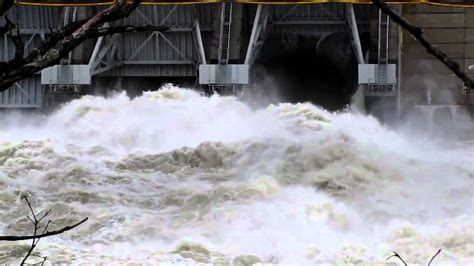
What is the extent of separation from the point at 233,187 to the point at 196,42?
1497cm

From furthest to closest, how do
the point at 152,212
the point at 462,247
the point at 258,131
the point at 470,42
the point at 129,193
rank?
the point at 470,42 < the point at 258,131 < the point at 129,193 < the point at 152,212 < the point at 462,247

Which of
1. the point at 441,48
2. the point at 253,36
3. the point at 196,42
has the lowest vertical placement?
the point at 441,48

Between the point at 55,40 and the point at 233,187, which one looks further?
the point at 233,187

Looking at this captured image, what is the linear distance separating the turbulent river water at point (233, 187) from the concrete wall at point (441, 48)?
3904mm

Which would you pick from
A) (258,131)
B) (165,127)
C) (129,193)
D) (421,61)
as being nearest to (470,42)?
(421,61)

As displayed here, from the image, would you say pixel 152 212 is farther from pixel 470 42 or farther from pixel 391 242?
pixel 470 42

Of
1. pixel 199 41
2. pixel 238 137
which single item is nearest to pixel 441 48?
pixel 199 41

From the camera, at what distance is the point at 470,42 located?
31.1 m

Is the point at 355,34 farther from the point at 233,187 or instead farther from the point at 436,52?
the point at 436,52

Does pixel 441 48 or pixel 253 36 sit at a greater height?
pixel 253 36

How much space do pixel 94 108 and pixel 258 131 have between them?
6674 millimetres

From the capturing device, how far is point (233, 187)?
688 inches

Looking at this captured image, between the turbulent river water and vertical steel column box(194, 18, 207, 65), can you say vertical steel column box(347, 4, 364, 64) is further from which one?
vertical steel column box(194, 18, 207, 65)

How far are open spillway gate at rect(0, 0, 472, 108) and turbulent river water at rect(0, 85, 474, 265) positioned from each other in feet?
7.82
